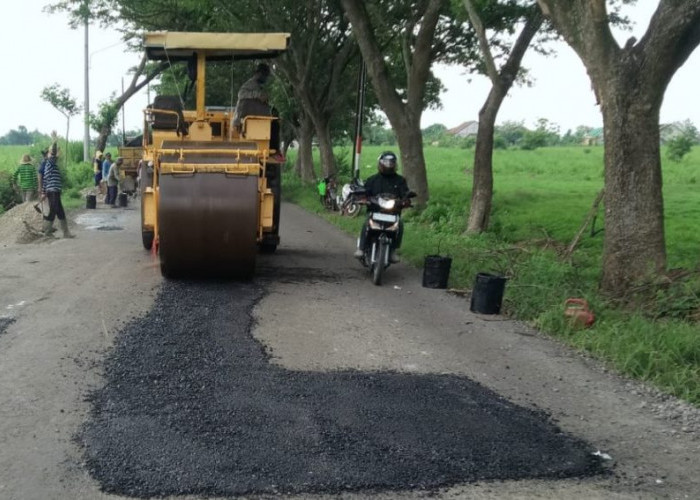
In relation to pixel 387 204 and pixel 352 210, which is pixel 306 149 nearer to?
pixel 352 210

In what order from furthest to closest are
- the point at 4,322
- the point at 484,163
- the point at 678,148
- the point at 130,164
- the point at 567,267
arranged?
the point at 678,148 < the point at 130,164 < the point at 484,163 < the point at 567,267 < the point at 4,322

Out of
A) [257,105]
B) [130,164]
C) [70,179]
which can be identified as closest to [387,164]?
A: [257,105]

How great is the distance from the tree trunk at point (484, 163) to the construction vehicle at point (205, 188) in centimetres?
552

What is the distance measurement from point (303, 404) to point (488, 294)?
12.2ft

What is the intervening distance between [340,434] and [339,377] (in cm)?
111

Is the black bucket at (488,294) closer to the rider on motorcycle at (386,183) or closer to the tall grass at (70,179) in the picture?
the rider on motorcycle at (386,183)

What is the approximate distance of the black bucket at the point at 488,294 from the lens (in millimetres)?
7945

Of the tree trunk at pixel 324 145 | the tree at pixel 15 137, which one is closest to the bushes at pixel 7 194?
the tree trunk at pixel 324 145

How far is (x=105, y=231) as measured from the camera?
1452cm

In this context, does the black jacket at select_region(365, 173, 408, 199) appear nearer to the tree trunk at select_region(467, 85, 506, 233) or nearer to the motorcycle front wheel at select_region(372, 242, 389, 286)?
the motorcycle front wheel at select_region(372, 242, 389, 286)

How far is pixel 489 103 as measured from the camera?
13.9 metres

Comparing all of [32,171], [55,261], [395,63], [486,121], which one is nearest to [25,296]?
[55,261]

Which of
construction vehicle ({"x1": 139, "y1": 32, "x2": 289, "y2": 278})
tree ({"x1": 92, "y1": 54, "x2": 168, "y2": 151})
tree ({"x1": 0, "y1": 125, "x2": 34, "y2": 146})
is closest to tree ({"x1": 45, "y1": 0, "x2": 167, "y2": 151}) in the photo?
tree ({"x1": 92, "y1": 54, "x2": 168, "y2": 151})

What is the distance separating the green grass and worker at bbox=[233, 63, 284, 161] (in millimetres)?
3062
